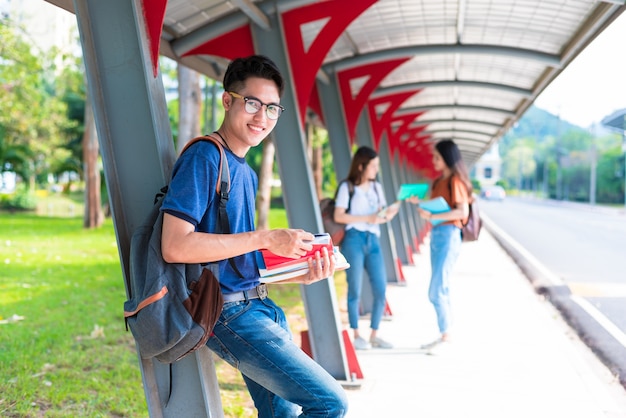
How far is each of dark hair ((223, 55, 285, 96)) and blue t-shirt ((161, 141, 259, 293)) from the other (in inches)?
11.6

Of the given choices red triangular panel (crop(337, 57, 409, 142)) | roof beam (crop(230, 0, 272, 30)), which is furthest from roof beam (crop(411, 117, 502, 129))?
roof beam (crop(230, 0, 272, 30))

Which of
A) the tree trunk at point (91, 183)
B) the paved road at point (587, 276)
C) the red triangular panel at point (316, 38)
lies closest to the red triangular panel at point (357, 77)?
the red triangular panel at point (316, 38)

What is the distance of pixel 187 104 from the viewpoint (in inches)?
460

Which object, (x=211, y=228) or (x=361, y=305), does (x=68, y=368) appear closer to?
(x=361, y=305)

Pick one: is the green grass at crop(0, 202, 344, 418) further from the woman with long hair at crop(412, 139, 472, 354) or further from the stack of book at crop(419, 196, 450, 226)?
the stack of book at crop(419, 196, 450, 226)

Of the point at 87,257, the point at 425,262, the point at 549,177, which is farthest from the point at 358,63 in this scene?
the point at 549,177

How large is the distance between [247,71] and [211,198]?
56 cm

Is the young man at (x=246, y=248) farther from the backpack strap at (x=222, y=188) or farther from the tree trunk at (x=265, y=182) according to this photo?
the tree trunk at (x=265, y=182)

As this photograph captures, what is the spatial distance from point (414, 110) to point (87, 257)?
7706mm

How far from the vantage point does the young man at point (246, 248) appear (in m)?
2.36

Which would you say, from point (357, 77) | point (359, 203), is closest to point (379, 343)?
point (359, 203)

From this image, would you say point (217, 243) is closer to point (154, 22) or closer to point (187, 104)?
point (154, 22)

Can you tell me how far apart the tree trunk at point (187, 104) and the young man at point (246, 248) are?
892cm

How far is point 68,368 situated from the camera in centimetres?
618
